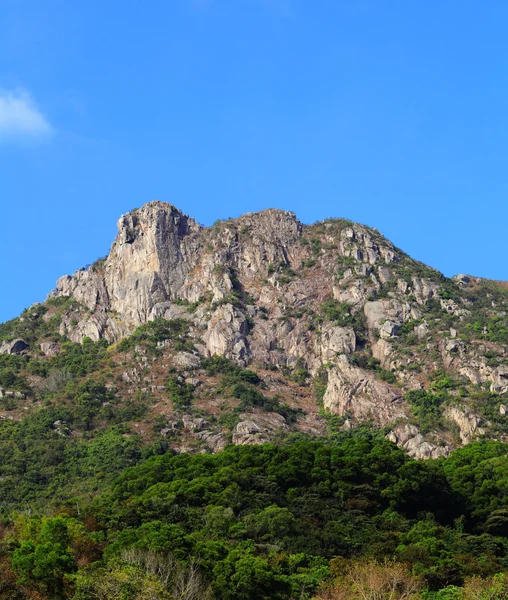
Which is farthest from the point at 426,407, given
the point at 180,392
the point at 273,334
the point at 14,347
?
the point at 14,347

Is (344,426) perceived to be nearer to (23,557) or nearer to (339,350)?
(339,350)

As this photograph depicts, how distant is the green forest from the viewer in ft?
177

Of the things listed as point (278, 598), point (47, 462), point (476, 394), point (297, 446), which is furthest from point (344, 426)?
point (278, 598)

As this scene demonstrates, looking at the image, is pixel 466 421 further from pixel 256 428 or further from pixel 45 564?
pixel 45 564

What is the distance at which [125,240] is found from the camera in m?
149

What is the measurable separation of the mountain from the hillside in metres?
0.31

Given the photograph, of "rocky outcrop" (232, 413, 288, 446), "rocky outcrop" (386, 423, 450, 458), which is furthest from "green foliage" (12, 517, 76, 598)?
"rocky outcrop" (386, 423, 450, 458)

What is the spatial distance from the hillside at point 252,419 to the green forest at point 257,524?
21 centimetres

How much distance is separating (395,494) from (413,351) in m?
50.7

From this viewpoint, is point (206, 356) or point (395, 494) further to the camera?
point (206, 356)

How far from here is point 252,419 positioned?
114875mm

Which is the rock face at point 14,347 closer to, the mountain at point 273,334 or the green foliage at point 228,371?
the mountain at point 273,334

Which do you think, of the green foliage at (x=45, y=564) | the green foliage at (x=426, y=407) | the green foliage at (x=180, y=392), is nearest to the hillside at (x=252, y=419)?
the green foliage at (x=45, y=564)

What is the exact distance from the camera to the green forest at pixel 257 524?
5406 cm
